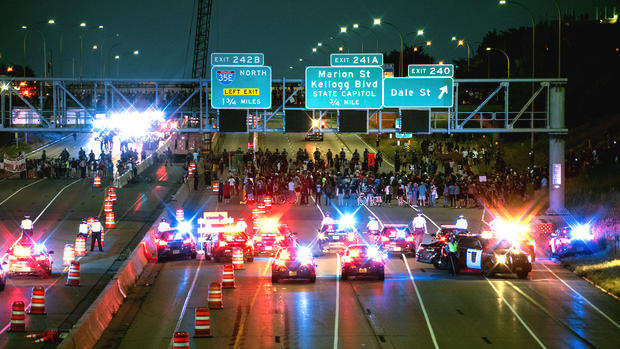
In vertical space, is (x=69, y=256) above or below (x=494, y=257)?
below

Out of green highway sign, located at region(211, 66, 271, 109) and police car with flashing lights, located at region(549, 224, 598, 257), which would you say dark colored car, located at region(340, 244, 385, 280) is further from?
green highway sign, located at region(211, 66, 271, 109)

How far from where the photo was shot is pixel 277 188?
48.9m

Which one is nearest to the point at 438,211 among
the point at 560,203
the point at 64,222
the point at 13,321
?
the point at 560,203

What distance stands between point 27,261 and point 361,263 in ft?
32.1

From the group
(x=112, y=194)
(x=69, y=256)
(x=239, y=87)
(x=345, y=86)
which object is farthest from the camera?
(x=112, y=194)

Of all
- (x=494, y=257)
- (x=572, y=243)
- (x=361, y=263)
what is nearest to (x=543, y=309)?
(x=494, y=257)

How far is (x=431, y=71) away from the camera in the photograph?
3984cm

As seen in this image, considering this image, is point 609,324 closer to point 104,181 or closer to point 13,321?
point 13,321

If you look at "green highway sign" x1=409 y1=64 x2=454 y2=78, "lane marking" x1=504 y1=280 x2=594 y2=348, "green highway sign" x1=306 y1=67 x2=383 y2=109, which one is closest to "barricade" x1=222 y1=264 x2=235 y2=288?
"lane marking" x1=504 y1=280 x2=594 y2=348

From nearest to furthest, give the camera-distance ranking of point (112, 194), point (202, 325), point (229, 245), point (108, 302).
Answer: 1. point (202, 325)
2. point (108, 302)
3. point (229, 245)
4. point (112, 194)

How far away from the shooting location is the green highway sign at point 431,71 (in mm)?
39719

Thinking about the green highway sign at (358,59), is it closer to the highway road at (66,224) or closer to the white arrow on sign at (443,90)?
the white arrow on sign at (443,90)

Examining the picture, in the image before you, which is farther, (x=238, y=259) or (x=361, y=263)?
(x=238, y=259)

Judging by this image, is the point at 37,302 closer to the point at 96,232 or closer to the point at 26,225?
Answer: the point at 26,225
